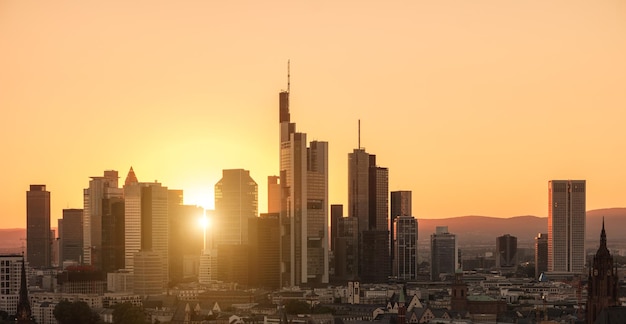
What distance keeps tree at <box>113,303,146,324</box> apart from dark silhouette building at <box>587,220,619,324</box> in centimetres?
6506

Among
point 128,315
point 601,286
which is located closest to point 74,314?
point 128,315

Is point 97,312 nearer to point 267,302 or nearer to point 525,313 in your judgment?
point 267,302

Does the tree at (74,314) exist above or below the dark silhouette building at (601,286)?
below

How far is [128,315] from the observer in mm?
153625

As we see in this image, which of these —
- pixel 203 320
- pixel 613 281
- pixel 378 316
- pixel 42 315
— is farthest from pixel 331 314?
pixel 613 281

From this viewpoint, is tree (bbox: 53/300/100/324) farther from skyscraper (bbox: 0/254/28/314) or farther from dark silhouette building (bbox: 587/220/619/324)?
dark silhouette building (bbox: 587/220/619/324)

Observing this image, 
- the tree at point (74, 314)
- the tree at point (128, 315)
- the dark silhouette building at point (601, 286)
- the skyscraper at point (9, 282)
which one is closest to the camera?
the dark silhouette building at point (601, 286)

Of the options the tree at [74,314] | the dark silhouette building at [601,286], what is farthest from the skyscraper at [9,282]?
the dark silhouette building at [601,286]

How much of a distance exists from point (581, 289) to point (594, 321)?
87530 mm

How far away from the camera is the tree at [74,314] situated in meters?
157

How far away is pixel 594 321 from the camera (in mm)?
97000

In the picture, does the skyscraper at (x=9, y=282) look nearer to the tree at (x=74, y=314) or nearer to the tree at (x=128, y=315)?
the tree at (x=74, y=314)

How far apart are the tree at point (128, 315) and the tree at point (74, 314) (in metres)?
2.52

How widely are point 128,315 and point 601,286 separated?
229 feet
